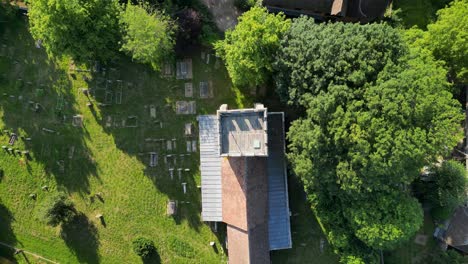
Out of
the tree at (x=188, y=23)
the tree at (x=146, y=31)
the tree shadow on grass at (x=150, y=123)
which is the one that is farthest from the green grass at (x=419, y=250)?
the tree at (x=146, y=31)

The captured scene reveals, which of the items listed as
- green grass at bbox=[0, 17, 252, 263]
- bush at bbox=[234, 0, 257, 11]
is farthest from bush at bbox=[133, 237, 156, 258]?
bush at bbox=[234, 0, 257, 11]

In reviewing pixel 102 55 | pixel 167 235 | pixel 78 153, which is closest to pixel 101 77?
pixel 102 55

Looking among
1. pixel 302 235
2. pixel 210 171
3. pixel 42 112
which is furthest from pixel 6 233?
pixel 302 235

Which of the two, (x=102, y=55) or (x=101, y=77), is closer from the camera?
(x=102, y=55)

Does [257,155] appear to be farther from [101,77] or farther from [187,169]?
[101,77]

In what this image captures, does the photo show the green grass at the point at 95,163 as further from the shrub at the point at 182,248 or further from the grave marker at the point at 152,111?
the grave marker at the point at 152,111
